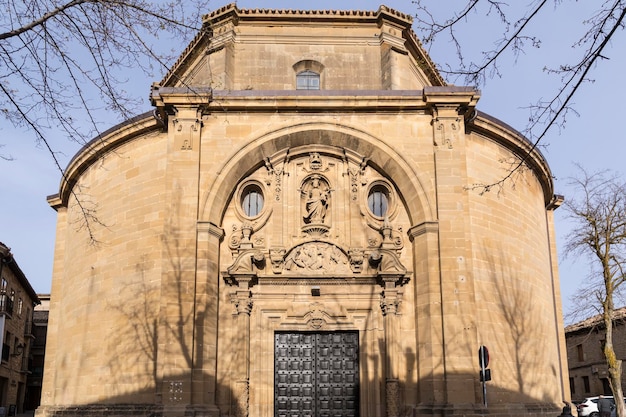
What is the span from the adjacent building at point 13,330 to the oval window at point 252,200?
17446 mm

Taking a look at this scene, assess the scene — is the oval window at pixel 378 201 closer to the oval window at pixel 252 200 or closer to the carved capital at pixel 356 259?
the carved capital at pixel 356 259

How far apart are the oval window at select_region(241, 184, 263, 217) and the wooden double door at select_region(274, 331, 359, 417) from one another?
3.26m

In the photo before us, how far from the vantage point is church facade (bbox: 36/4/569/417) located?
15.8 meters

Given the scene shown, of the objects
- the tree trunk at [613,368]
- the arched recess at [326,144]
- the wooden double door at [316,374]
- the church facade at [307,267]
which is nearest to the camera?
the church facade at [307,267]

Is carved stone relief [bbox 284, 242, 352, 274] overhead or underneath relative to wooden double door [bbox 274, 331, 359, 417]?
overhead

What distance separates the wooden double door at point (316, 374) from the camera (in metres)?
16.3

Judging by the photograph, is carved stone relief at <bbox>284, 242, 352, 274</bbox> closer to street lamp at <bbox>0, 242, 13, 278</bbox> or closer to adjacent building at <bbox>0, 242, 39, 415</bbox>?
adjacent building at <bbox>0, 242, 39, 415</bbox>

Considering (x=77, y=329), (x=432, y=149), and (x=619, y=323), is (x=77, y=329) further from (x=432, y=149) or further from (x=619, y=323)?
(x=619, y=323)

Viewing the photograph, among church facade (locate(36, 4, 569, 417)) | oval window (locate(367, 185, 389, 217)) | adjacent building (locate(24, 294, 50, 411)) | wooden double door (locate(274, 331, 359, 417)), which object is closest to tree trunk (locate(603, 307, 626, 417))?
church facade (locate(36, 4, 569, 417))

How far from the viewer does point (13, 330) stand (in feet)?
125

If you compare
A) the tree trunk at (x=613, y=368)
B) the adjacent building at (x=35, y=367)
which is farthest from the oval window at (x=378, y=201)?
the adjacent building at (x=35, y=367)

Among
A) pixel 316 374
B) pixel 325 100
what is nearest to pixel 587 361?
pixel 316 374

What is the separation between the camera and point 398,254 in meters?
17.1

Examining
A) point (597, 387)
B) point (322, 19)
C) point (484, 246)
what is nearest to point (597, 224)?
point (484, 246)
